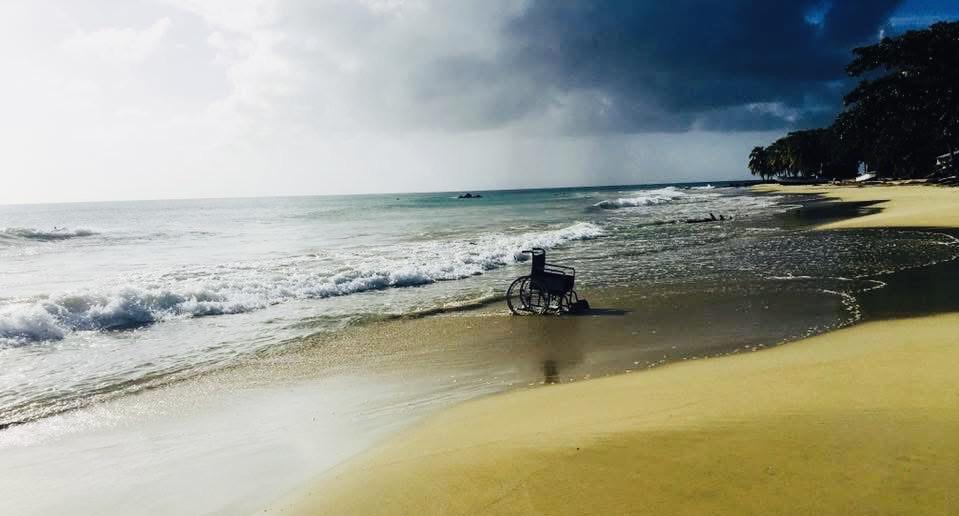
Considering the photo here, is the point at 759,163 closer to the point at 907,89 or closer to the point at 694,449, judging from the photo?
the point at 907,89

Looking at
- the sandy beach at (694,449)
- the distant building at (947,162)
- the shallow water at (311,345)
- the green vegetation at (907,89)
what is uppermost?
the green vegetation at (907,89)

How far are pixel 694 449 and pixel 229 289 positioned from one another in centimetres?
1446

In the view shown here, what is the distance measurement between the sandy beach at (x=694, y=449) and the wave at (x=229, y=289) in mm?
10478

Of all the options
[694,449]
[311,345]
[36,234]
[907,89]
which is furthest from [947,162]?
[36,234]

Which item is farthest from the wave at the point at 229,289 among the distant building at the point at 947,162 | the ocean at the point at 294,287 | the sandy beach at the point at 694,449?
the distant building at the point at 947,162

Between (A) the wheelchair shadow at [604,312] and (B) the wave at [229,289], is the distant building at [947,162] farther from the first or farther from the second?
(A) the wheelchair shadow at [604,312]

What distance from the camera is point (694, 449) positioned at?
4.50m

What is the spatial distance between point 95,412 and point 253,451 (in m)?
3.43

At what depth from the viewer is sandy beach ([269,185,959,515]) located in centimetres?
376

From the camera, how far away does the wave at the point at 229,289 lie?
12383 millimetres

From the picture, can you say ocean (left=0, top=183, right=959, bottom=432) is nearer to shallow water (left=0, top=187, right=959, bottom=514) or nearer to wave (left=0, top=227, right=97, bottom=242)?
shallow water (left=0, top=187, right=959, bottom=514)

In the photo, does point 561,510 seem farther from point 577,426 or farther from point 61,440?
point 61,440

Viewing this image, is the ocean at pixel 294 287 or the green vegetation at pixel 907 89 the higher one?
the green vegetation at pixel 907 89

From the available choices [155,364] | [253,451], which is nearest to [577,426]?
[253,451]
